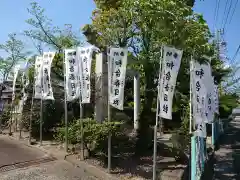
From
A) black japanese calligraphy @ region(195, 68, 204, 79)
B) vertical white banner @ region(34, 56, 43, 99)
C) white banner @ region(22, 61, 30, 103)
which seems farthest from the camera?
white banner @ region(22, 61, 30, 103)

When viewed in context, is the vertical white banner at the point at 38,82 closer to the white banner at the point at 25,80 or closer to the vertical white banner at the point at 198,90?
the white banner at the point at 25,80

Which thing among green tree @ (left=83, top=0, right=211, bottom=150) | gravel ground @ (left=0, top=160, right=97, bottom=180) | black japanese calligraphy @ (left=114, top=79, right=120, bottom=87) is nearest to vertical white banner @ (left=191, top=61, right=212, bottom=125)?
green tree @ (left=83, top=0, right=211, bottom=150)

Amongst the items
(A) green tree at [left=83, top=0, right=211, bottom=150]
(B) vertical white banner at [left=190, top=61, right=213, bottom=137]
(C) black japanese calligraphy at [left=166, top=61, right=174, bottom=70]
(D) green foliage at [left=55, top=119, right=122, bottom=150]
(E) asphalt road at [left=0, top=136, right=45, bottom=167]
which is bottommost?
(E) asphalt road at [left=0, top=136, right=45, bottom=167]

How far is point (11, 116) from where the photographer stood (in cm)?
1352

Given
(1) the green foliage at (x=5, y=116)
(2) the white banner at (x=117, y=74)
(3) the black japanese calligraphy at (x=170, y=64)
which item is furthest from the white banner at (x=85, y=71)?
(1) the green foliage at (x=5, y=116)

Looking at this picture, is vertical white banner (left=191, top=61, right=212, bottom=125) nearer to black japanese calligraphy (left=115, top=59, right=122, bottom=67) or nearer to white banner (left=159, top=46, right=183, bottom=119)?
white banner (left=159, top=46, right=183, bottom=119)

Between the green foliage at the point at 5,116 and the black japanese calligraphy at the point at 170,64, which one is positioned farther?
the green foliage at the point at 5,116

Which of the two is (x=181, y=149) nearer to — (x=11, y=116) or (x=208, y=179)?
(x=208, y=179)

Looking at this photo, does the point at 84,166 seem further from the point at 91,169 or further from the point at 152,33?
the point at 152,33

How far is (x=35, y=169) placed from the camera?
7465 millimetres

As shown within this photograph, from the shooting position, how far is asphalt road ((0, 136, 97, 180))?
694 centimetres

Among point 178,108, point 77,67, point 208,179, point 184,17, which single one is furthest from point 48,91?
point 208,179

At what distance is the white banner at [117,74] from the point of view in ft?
25.2

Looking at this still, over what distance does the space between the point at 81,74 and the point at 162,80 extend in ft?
10.7
